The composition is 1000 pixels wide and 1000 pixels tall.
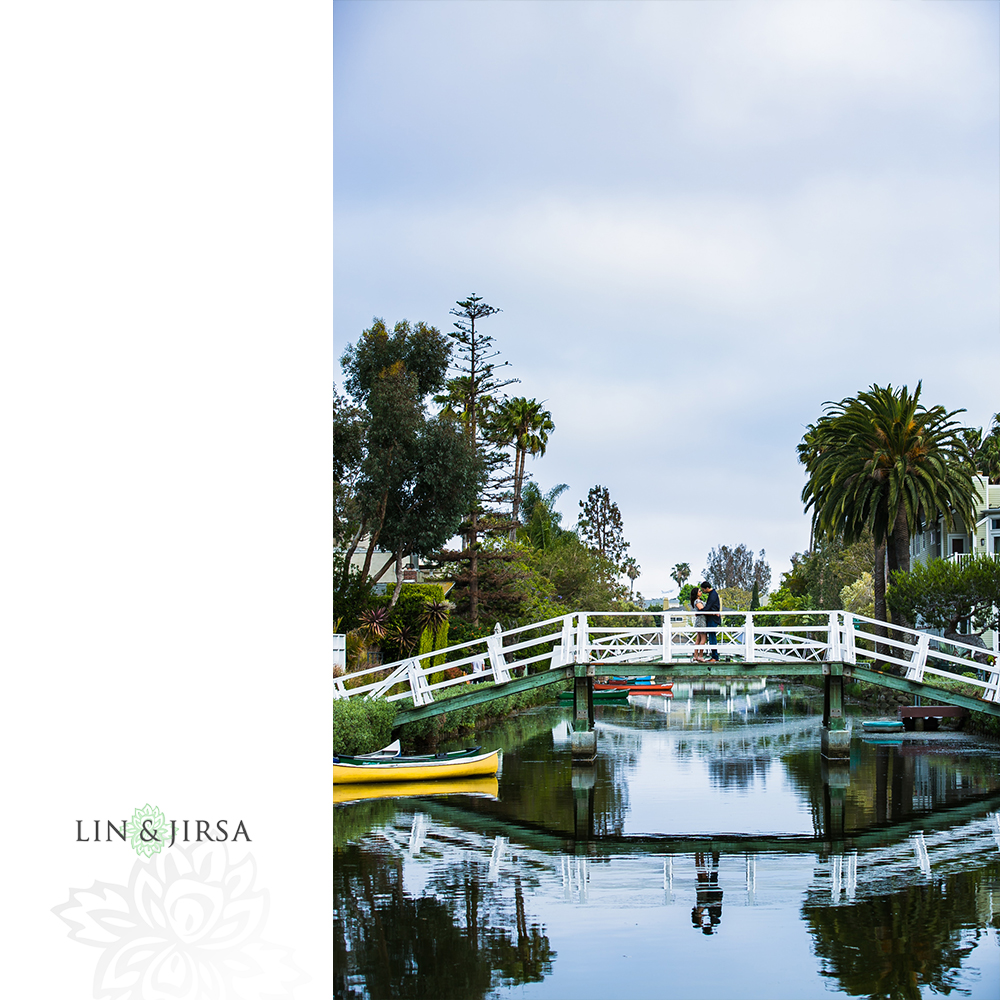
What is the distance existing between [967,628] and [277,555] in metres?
37.2

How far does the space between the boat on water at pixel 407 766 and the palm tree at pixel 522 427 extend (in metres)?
35.5

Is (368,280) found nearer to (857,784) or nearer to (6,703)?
(857,784)

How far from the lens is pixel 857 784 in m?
19.2

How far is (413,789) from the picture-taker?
18891 mm

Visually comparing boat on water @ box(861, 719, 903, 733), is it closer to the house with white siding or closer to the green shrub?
the house with white siding

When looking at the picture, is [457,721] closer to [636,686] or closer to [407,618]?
[407,618]

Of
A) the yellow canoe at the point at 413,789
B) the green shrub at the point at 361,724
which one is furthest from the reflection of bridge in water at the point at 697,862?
the green shrub at the point at 361,724

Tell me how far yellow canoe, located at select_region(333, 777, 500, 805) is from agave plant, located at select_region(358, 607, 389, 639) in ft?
46.1

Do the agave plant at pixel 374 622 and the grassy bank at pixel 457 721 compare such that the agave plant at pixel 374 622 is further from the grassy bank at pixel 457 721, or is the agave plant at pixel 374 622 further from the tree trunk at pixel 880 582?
the tree trunk at pixel 880 582

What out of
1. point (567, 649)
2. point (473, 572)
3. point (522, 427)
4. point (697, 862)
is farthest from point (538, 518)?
point (697, 862)

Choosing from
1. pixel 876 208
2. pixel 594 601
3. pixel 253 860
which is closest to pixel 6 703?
pixel 253 860

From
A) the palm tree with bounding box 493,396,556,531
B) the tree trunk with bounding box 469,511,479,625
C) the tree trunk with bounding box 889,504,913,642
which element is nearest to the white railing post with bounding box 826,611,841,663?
the tree trunk with bounding box 889,504,913,642

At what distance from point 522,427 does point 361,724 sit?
37532 millimetres

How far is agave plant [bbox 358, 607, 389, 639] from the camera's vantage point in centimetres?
3331
